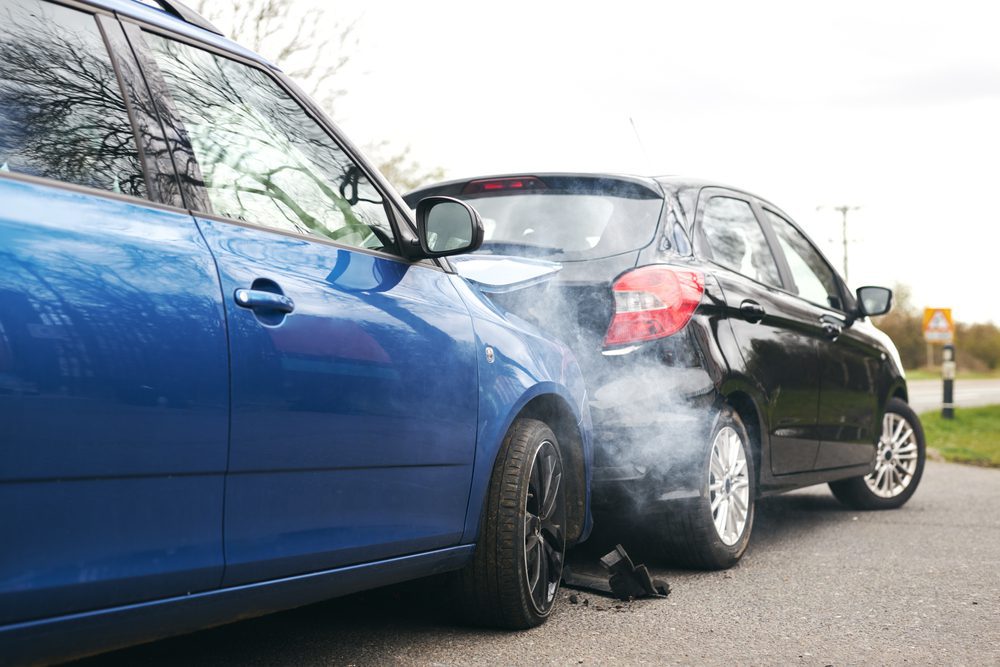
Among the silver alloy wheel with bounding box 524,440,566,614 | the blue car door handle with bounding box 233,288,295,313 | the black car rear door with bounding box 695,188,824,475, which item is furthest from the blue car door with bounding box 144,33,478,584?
the black car rear door with bounding box 695,188,824,475

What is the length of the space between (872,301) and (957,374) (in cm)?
7210

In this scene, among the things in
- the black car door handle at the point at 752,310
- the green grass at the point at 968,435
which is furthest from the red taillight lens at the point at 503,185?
the green grass at the point at 968,435

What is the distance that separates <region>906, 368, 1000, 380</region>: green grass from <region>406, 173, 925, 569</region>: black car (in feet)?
193

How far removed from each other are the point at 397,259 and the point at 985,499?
6308 mm

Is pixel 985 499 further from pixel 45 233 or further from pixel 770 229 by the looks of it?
pixel 45 233

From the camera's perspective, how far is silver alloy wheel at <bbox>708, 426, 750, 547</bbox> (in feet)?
16.7

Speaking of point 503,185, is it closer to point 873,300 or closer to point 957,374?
point 873,300

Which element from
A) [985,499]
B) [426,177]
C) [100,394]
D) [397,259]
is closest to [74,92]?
[100,394]

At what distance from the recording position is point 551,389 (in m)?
4.09

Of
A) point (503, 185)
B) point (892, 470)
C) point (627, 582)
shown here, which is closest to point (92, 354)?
point (627, 582)

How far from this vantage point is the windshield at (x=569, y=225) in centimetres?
496

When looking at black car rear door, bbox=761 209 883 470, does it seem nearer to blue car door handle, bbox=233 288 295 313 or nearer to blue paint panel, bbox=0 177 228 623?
blue car door handle, bbox=233 288 295 313

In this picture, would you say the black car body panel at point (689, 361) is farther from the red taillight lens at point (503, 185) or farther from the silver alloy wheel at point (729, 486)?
the silver alloy wheel at point (729, 486)

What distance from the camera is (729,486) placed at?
5.24 metres
